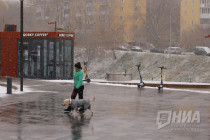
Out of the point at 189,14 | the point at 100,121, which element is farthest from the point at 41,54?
the point at 189,14

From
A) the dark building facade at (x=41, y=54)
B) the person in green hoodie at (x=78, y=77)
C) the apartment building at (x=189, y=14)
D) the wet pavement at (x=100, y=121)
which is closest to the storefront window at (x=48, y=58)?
the dark building facade at (x=41, y=54)

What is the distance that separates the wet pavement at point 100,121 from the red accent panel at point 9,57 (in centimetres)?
1860

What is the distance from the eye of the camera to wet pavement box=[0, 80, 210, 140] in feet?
38.3

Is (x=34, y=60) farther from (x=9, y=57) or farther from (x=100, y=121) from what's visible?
(x=100, y=121)

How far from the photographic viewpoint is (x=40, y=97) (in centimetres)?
2230

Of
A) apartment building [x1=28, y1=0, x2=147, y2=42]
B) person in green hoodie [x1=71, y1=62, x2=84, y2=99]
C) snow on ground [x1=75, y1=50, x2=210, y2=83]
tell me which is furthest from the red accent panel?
apartment building [x1=28, y1=0, x2=147, y2=42]

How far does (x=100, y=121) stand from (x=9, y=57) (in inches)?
1056

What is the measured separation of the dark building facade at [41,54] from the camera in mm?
38125

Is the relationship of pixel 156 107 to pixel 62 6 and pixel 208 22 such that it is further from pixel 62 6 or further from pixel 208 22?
pixel 62 6

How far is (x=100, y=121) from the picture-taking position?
14.3 m

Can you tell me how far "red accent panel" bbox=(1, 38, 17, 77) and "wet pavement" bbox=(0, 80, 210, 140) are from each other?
18.6 m

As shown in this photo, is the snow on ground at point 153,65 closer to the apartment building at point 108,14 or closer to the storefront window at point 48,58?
the apartment building at point 108,14

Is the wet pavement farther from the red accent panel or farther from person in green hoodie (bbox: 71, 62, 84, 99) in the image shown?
the red accent panel

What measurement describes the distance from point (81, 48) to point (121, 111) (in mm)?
86891
